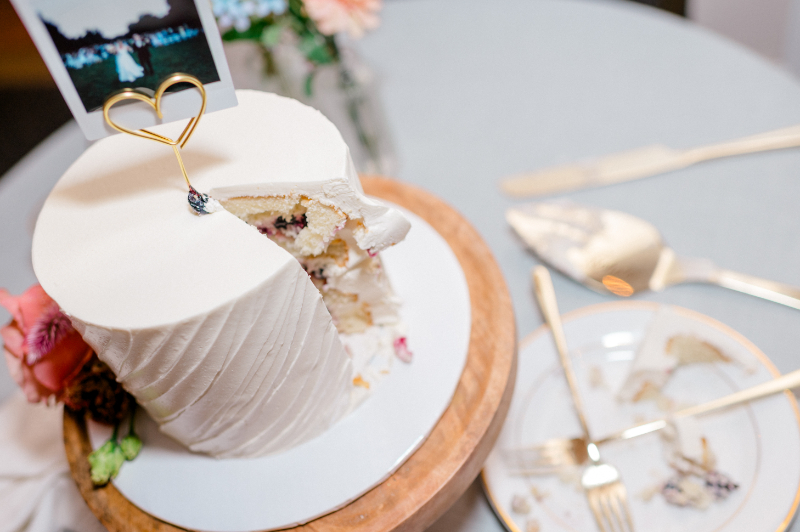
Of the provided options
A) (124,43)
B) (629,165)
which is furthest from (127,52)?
(629,165)

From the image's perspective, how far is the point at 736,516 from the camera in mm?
743

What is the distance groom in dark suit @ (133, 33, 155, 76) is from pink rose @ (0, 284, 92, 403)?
312 millimetres

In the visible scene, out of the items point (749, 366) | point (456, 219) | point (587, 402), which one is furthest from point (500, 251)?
point (749, 366)

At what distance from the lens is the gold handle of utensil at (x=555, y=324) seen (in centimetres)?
87

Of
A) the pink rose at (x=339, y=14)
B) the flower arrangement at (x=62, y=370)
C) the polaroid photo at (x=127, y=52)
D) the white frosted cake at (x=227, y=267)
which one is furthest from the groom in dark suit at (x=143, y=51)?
the pink rose at (x=339, y=14)

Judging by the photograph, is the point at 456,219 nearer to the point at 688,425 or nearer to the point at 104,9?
the point at 688,425

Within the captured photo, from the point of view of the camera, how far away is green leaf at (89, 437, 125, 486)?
2.48ft

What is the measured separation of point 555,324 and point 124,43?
2.33 ft

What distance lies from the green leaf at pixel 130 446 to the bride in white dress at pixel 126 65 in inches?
18.0

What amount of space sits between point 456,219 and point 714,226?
498mm

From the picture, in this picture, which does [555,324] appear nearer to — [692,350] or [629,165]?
[692,350]

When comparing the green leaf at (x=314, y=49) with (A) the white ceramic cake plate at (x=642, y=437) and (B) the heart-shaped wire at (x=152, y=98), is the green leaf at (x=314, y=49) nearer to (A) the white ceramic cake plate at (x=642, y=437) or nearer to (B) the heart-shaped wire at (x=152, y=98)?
(B) the heart-shaped wire at (x=152, y=98)

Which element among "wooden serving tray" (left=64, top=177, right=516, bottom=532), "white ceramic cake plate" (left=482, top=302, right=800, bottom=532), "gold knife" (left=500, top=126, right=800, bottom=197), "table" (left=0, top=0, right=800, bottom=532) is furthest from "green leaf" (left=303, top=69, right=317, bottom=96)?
"white ceramic cake plate" (left=482, top=302, right=800, bottom=532)

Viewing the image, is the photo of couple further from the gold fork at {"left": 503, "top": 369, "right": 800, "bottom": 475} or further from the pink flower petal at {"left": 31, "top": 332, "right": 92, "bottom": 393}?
the gold fork at {"left": 503, "top": 369, "right": 800, "bottom": 475}
